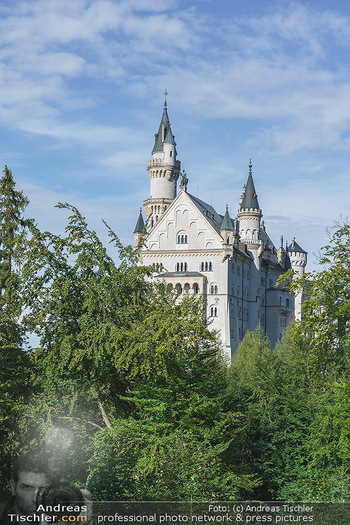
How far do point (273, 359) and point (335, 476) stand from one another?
1728 cm

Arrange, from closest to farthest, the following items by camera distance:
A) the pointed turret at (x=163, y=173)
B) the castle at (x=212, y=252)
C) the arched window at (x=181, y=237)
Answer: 1. the castle at (x=212, y=252)
2. the arched window at (x=181, y=237)
3. the pointed turret at (x=163, y=173)

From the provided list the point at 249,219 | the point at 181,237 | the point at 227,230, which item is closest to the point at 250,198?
the point at 249,219

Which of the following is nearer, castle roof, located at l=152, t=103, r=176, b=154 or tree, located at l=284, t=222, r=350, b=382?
tree, located at l=284, t=222, r=350, b=382

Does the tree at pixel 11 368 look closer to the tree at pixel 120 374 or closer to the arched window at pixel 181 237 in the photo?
the tree at pixel 120 374

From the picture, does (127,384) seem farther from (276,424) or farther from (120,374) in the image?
(276,424)

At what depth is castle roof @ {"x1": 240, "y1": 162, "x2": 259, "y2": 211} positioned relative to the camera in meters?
103

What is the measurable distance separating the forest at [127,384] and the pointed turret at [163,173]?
75082 millimetres

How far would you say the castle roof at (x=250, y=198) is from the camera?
103250 mm

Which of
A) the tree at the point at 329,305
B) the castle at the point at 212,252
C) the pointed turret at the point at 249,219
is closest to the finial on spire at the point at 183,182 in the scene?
the castle at the point at 212,252

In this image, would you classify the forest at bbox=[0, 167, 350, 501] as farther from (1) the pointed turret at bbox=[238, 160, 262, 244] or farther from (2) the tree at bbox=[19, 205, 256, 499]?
(1) the pointed turret at bbox=[238, 160, 262, 244]

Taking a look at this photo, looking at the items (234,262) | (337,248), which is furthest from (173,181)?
(337,248)

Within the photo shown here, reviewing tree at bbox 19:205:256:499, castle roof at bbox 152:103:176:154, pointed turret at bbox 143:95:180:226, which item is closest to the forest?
tree at bbox 19:205:256:499

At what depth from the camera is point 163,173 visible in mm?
100625

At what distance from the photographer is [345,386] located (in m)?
22.4
